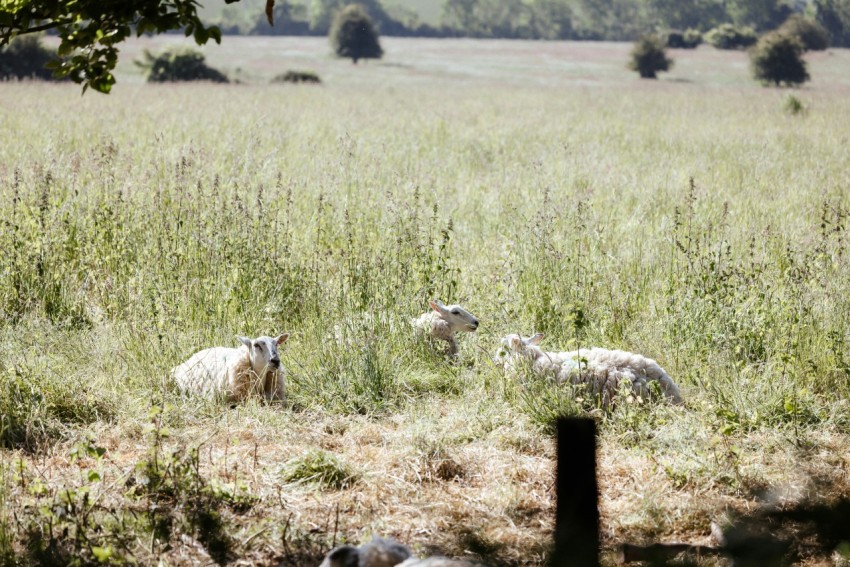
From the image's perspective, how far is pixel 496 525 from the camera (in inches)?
163

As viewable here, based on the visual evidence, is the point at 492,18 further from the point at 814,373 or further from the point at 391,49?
the point at 814,373

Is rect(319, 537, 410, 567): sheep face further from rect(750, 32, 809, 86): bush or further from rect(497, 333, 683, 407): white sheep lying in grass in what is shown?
rect(750, 32, 809, 86): bush

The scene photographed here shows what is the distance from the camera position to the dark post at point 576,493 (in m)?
3.88

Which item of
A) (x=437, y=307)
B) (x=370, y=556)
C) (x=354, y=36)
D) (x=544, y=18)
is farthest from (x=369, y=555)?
(x=544, y=18)

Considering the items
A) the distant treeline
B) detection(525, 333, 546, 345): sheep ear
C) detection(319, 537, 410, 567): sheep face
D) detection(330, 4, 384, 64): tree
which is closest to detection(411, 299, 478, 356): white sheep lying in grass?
detection(525, 333, 546, 345): sheep ear

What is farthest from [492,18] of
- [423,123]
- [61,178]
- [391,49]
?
[61,178]

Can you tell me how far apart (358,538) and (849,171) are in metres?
12.5

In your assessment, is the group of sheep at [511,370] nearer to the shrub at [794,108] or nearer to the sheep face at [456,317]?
the sheep face at [456,317]

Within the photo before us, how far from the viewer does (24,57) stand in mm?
33062

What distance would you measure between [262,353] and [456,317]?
60.2 inches

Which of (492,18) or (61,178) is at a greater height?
(492,18)

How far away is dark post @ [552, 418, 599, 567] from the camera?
3.88 meters

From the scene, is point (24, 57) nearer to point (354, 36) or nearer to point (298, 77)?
point (298, 77)

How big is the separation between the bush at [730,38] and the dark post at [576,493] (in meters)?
73.5
